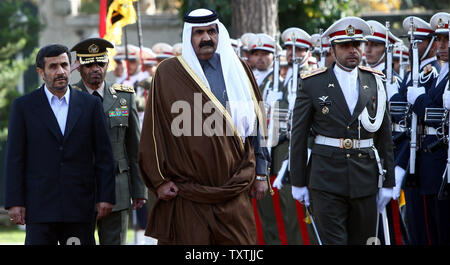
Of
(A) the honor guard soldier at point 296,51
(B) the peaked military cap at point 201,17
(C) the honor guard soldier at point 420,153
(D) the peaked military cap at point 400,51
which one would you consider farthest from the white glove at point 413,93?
(A) the honor guard soldier at point 296,51

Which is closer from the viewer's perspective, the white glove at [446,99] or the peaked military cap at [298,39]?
the white glove at [446,99]

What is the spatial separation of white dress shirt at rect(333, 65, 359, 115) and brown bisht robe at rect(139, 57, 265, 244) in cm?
125

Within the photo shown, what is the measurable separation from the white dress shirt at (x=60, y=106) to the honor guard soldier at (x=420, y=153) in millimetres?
3105

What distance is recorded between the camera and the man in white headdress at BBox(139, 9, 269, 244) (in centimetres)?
668

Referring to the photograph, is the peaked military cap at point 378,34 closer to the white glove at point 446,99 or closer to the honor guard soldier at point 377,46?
the honor guard soldier at point 377,46

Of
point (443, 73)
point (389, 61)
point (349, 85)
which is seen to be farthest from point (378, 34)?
point (349, 85)

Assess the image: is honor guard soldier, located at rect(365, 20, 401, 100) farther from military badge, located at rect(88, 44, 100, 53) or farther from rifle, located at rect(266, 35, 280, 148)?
military badge, located at rect(88, 44, 100, 53)

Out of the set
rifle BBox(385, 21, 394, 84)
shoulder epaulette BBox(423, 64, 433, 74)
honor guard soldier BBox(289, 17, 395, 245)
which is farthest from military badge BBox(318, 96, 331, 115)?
rifle BBox(385, 21, 394, 84)

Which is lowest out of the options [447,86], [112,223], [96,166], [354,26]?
[112,223]

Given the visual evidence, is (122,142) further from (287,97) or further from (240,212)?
(287,97)

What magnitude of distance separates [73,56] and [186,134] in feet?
7.28

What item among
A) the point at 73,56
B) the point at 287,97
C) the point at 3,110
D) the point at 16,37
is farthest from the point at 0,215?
the point at 73,56

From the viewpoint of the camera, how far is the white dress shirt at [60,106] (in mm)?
7039
